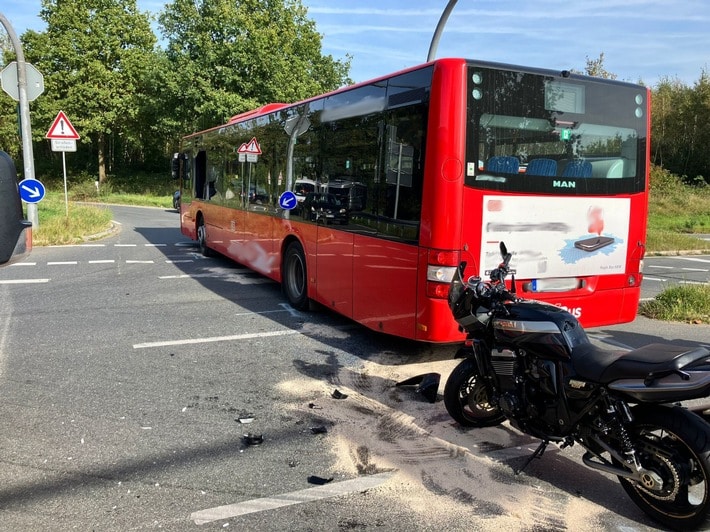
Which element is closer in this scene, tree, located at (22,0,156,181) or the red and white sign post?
the red and white sign post

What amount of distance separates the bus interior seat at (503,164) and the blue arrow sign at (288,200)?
134 inches

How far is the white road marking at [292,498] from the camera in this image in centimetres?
313

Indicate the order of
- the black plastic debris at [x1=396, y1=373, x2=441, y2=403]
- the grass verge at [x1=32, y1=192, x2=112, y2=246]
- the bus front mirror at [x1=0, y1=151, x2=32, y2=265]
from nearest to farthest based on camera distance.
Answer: the bus front mirror at [x1=0, y1=151, x2=32, y2=265] → the black plastic debris at [x1=396, y1=373, x2=441, y2=403] → the grass verge at [x1=32, y1=192, x2=112, y2=246]

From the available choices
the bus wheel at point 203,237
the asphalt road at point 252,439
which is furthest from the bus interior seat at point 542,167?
the bus wheel at point 203,237

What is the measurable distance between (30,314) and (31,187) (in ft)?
19.6

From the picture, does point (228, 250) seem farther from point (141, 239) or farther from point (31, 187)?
point (141, 239)

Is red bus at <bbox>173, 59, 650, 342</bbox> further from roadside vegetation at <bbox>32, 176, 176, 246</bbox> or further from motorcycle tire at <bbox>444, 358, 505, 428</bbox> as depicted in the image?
roadside vegetation at <bbox>32, 176, 176, 246</bbox>

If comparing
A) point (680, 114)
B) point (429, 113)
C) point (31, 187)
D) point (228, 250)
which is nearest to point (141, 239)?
point (31, 187)

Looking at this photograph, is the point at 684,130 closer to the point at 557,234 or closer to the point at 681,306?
the point at 681,306

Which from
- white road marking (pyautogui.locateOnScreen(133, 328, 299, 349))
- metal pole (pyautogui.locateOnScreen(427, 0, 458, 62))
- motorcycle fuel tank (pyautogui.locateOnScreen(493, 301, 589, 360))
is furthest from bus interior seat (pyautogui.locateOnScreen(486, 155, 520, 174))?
metal pole (pyautogui.locateOnScreen(427, 0, 458, 62))

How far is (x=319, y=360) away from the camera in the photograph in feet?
19.5

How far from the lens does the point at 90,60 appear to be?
39438mm

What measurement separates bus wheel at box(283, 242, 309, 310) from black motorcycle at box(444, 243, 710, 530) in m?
4.01

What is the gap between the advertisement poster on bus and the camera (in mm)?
5195
